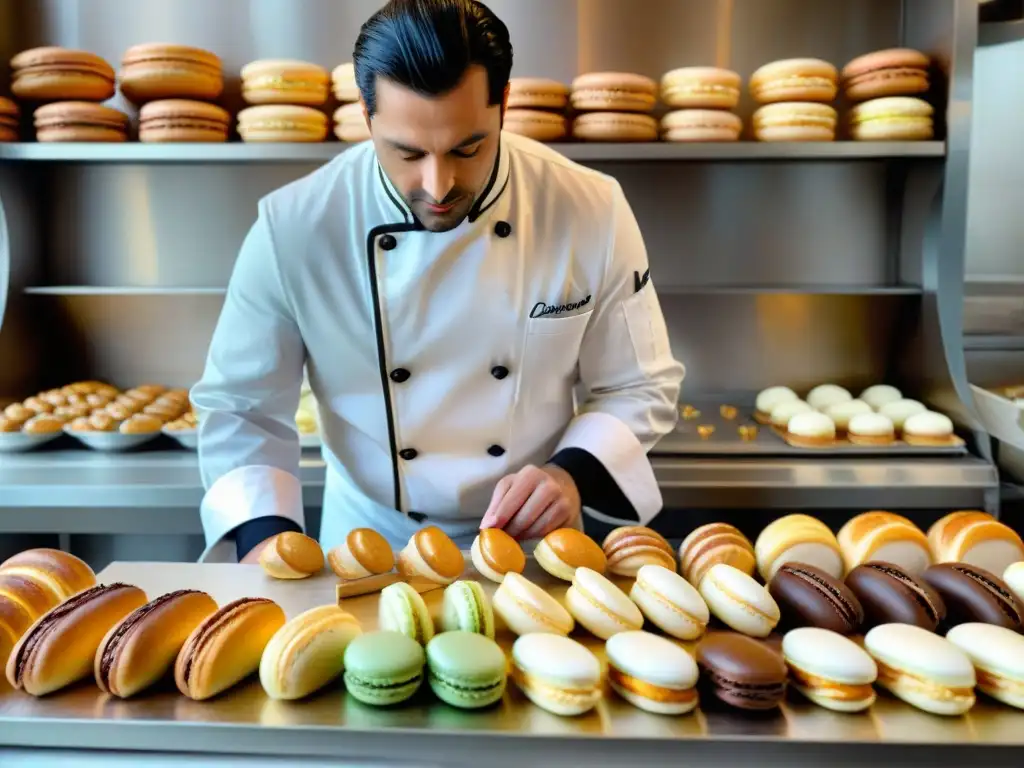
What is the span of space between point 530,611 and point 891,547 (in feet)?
1.47

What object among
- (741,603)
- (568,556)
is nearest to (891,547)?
(741,603)

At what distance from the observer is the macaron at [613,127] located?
2.53 m

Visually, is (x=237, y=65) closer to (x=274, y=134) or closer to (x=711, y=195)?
(x=274, y=134)

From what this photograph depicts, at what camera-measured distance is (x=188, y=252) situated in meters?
2.99

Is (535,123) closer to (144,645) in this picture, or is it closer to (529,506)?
(529,506)

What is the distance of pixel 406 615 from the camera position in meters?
0.90

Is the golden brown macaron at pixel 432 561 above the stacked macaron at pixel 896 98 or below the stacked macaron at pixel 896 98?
below

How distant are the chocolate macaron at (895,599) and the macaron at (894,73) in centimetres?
193

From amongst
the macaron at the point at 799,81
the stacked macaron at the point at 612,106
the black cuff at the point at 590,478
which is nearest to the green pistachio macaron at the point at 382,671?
the black cuff at the point at 590,478

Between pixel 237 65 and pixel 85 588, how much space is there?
7.50ft

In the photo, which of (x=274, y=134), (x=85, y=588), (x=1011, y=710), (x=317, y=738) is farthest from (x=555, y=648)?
(x=274, y=134)

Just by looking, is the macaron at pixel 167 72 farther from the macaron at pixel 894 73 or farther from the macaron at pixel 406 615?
the macaron at pixel 406 615

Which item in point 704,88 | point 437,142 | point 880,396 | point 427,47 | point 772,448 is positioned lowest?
point 772,448

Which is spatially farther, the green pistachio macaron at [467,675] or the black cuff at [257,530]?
the black cuff at [257,530]
